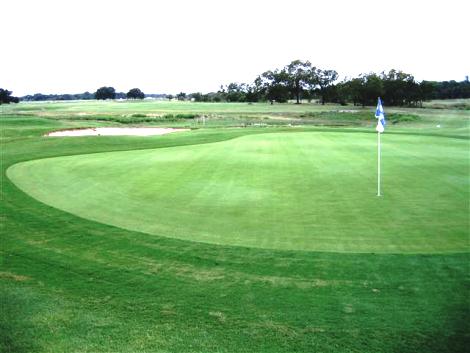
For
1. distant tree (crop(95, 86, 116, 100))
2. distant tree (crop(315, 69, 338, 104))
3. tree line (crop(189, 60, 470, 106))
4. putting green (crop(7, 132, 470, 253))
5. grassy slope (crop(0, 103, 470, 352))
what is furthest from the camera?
distant tree (crop(95, 86, 116, 100))

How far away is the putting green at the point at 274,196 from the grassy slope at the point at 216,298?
91 cm

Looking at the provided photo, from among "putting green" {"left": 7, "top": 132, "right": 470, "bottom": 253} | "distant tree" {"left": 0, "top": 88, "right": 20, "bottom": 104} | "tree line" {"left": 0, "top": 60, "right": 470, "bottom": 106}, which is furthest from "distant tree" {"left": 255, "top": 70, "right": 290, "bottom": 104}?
"putting green" {"left": 7, "top": 132, "right": 470, "bottom": 253}

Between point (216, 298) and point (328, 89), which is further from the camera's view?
point (328, 89)

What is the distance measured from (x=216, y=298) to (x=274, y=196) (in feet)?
22.3

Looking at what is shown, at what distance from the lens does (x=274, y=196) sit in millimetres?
13656

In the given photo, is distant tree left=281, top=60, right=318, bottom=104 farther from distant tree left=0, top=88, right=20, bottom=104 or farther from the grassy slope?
the grassy slope

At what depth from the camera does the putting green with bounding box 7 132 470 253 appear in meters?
10.0

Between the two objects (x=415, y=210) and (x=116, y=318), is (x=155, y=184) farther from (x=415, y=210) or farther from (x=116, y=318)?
(x=116, y=318)

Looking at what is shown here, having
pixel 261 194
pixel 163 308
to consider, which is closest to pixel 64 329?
pixel 163 308

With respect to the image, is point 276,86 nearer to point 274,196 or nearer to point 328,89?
point 328,89

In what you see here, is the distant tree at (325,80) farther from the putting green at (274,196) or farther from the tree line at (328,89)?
the putting green at (274,196)

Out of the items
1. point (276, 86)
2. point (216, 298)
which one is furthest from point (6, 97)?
point (216, 298)

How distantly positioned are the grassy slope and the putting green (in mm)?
913

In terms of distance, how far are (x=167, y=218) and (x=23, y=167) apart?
449 inches
